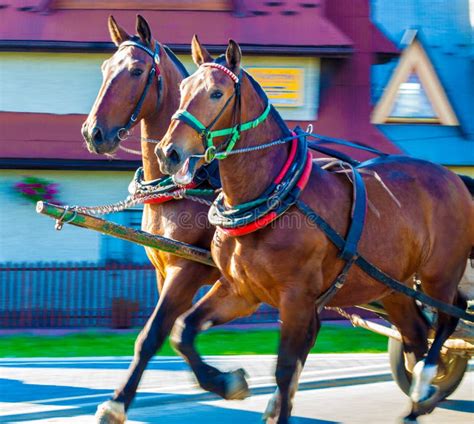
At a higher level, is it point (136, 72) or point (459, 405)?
point (136, 72)

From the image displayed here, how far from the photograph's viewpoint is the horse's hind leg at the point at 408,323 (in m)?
6.99

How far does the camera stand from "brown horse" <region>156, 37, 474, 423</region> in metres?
5.41

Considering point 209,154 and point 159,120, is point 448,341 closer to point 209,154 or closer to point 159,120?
point 159,120

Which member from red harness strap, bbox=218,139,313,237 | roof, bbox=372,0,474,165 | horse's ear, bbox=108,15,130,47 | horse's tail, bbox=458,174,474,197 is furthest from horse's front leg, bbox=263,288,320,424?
roof, bbox=372,0,474,165

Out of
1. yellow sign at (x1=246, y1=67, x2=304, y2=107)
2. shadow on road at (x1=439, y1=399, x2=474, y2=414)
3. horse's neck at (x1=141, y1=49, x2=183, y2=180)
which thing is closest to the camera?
horse's neck at (x1=141, y1=49, x2=183, y2=180)

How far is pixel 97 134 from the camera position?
6199 mm

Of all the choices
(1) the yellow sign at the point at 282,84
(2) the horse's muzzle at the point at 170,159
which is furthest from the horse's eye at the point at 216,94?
(1) the yellow sign at the point at 282,84

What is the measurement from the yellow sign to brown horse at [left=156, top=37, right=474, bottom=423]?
8425 millimetres

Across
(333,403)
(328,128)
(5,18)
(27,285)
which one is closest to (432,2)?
(328,128)

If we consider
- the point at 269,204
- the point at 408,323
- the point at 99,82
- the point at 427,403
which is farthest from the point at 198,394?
the point at 99,82

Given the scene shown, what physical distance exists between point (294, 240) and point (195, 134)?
91 centimetres

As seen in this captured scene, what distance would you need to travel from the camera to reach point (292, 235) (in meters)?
5.58

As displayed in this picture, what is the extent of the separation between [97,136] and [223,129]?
114 centimetres

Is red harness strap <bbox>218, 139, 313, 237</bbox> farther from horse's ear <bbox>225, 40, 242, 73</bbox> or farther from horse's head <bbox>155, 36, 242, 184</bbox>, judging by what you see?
horse's ear <bbox>225, 40, 242, 73</bbox>
